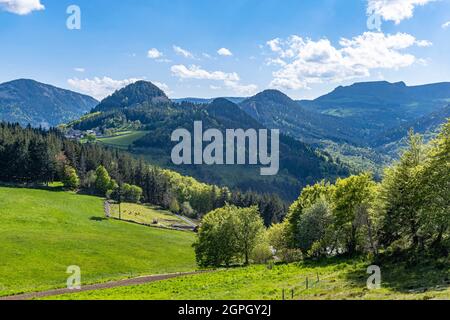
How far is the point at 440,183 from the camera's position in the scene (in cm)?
4409

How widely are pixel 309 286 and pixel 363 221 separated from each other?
22.1m

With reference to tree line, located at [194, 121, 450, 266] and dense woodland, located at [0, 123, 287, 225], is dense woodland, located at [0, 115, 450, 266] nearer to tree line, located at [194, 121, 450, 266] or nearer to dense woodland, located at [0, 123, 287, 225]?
tree line, located at [194, 121, 450, 266]

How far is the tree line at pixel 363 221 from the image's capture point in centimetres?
4469

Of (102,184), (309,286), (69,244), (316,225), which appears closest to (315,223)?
(316,225)

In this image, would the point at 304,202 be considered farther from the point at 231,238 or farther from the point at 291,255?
the point at 231,238

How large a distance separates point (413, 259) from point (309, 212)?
25113 millimetres

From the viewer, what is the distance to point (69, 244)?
9206 centimetres

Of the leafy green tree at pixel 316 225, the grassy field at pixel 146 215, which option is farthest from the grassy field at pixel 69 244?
the leafy green tree at pixel 316 225

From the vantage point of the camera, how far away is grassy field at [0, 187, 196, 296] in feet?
233
